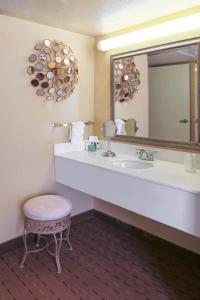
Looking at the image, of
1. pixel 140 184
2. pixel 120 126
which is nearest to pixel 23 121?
pixel 120 126

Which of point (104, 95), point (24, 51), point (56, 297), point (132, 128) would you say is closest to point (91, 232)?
point (56, 297)

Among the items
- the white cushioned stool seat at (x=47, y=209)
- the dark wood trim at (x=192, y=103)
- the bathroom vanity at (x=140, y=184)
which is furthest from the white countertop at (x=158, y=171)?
the white cushioned stool seat at (x=47, y=209)

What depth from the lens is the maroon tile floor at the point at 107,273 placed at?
177 cm

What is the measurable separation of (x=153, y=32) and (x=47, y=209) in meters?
1.61

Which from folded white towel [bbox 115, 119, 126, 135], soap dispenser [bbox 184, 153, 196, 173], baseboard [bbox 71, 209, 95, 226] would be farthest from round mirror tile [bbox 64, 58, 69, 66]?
baseboard [bbox 71, 209, 95, 226]

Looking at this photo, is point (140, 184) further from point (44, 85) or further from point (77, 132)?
point (44, 85)

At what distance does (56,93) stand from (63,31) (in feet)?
1.90

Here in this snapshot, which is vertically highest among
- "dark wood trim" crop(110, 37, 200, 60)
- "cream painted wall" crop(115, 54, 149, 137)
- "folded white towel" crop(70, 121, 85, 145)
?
"dark wood trim" crop(110, 37, 200, 60)

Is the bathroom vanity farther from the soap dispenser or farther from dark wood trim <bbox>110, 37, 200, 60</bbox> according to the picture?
dark wood trim <bbox>110, 37, 200, 60</bbox>

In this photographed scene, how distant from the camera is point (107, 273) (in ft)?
6.52

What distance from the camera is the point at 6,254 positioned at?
2.24 meters

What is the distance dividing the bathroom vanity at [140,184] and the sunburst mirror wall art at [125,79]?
1.88 feet

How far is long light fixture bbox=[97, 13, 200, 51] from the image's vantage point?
1870mm

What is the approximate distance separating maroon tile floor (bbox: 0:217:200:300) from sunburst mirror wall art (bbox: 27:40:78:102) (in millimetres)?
1401
